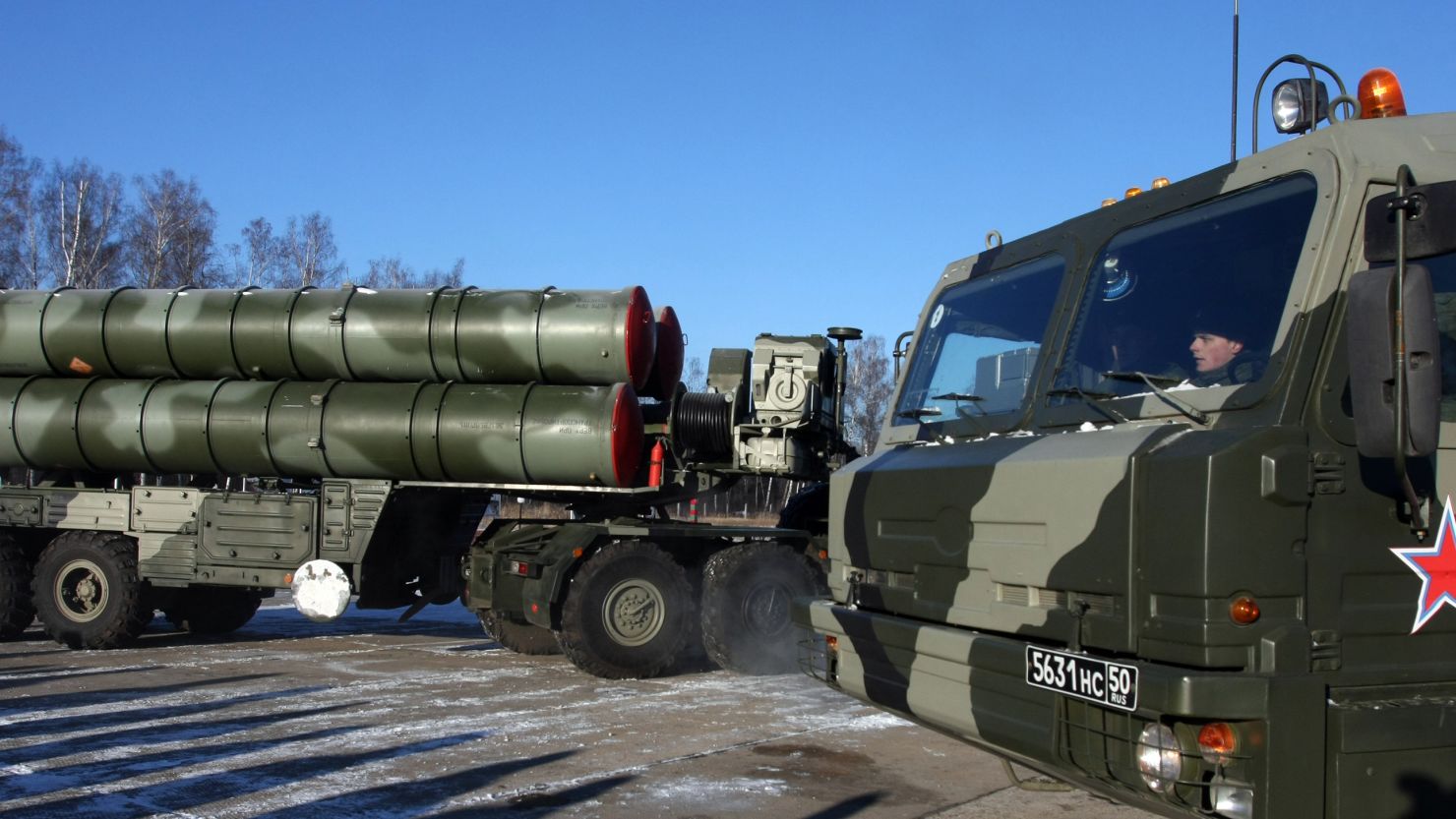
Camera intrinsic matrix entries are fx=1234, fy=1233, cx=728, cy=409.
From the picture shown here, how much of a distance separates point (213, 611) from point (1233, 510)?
440 inches

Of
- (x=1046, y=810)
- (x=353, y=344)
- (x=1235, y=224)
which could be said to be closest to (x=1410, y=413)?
(x=1235, y=224)

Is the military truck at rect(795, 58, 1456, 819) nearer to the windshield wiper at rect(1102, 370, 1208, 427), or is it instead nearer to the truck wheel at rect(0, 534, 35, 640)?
the windshield wiper at rect(1102, 370, 1208, 427)

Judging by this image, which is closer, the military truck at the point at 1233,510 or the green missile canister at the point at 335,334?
the military truck at the point at 1233,510

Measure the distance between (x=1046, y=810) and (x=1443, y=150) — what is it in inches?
129

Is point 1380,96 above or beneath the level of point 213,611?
above

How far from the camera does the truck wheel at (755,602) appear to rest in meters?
9.69

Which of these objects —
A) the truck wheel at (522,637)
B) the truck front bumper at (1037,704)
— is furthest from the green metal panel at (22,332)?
the truck front bumper at (1037,704)

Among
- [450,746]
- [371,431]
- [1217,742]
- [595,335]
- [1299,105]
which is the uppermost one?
[1299,105]

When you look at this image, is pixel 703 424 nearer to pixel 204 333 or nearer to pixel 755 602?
pixel 755 602

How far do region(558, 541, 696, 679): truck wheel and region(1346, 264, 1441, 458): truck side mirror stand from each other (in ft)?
22.5

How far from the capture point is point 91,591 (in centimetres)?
1092

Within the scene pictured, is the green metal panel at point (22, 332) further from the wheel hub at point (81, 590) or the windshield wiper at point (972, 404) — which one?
the windshield wiper at point (972, 404)

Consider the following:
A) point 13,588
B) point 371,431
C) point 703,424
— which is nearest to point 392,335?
point 371,431

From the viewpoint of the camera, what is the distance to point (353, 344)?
33.7 ft
